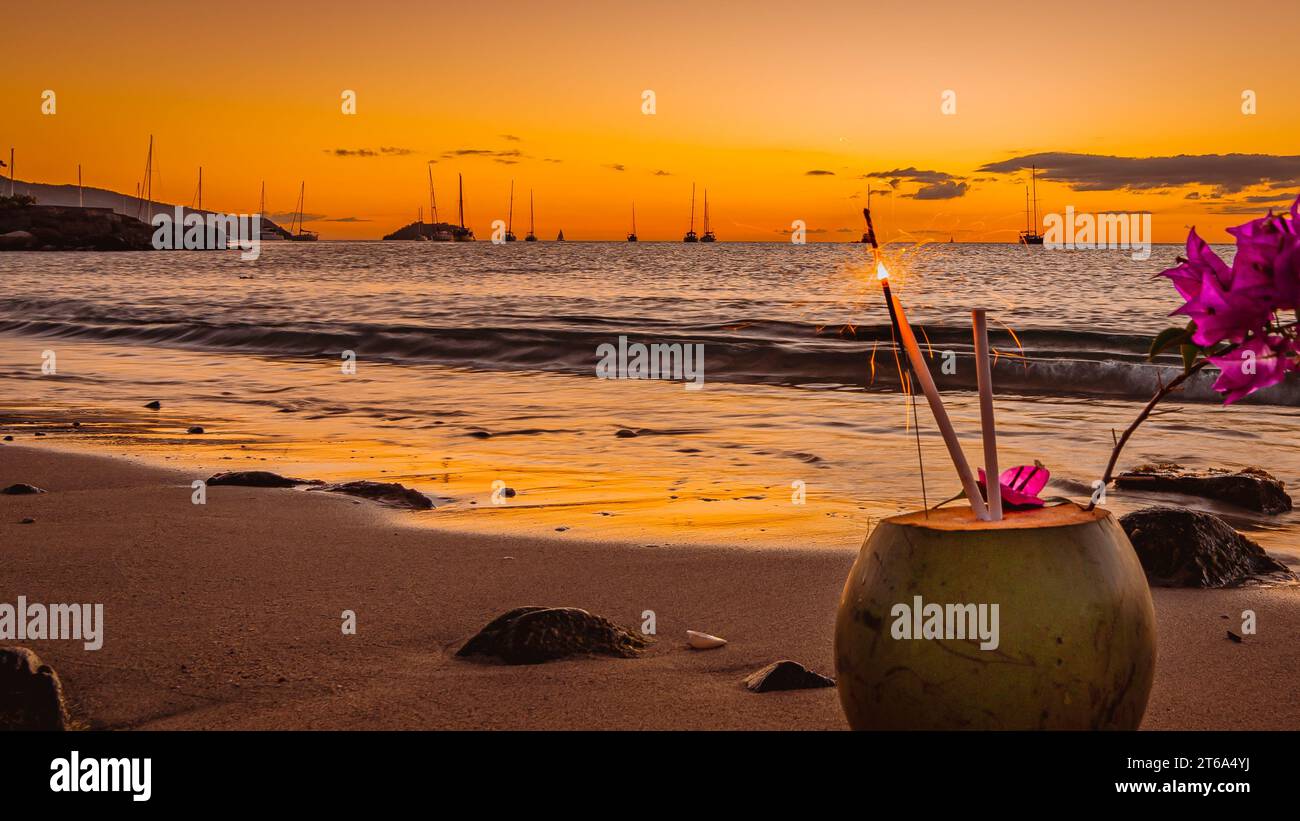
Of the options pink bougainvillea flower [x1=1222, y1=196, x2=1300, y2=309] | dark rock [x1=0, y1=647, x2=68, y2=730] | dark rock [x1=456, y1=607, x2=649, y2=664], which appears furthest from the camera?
dark rock [x1=456, y1=607, x2=649, y2=664]

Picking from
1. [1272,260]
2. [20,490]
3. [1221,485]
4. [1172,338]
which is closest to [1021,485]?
[1172,338]

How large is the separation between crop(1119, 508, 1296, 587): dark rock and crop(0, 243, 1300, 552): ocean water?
0.89 m

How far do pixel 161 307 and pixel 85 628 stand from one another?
86.4ft

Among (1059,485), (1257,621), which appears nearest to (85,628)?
(1257,621)

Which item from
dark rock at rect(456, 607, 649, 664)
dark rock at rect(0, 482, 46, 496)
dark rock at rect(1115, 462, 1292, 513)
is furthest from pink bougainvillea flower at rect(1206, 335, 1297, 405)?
dark rock at rect(0, 482, 46, 496)

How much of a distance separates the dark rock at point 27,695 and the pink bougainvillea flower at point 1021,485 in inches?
91.4

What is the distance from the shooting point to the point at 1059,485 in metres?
7.43

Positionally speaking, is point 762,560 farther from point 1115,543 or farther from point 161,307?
point 161,307

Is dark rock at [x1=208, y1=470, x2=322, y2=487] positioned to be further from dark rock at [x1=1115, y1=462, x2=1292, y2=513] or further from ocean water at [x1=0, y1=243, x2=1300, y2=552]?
dark rock at [x1=1115, y1=462, x2=1292, y2=513]

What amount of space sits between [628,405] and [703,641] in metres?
8.02

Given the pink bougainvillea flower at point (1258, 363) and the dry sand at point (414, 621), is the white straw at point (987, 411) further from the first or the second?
the dry sand at point (414, 621)

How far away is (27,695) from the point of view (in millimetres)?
2895

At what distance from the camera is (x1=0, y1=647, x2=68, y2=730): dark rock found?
2855mm
